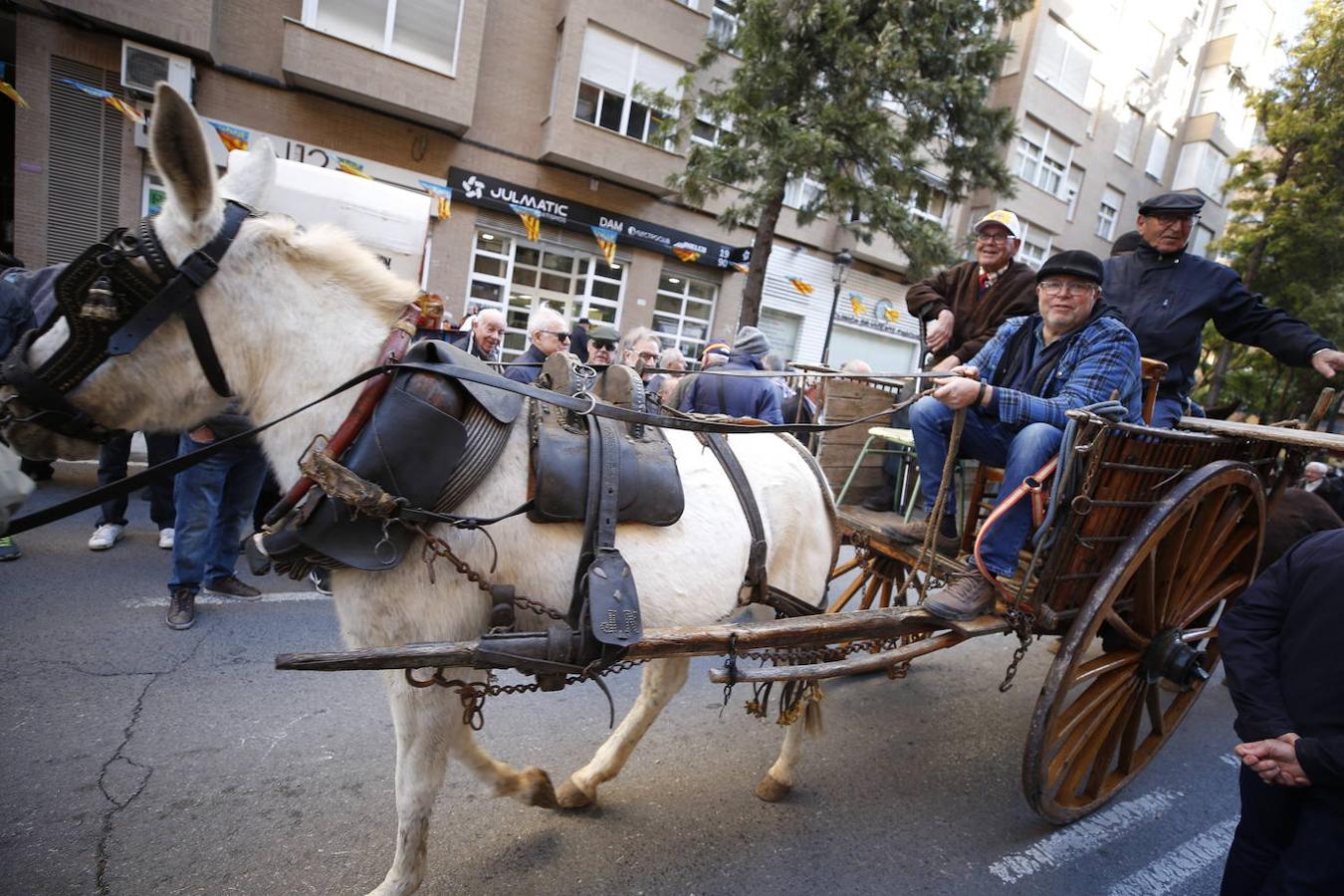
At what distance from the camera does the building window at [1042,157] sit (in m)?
18.6

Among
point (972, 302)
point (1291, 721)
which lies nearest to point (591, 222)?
point (972, 302)

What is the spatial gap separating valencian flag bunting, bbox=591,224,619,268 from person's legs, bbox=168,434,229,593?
10.2 metres

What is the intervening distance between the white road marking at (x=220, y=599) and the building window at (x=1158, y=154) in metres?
28.6

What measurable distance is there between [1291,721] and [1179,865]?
1200 mm

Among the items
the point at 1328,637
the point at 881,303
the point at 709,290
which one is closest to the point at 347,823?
the point at 1328,637

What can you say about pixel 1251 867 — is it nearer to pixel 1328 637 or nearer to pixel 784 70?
pixel 1328 637

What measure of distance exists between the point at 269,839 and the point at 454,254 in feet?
36.8

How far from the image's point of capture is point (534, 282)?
1323cm

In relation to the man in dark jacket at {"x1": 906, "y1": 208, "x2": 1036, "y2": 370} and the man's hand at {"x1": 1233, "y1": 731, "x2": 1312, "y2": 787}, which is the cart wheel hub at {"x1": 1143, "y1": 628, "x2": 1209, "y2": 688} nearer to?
the man's hand at {"x1": 1233, "y1": 731, "x2": 1312, "y2": 787}

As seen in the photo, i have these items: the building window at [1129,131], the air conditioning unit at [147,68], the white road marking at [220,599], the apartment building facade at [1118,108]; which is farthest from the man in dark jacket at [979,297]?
the building window at [1129,131]

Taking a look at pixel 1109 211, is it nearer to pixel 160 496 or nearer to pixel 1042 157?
pixel 1042 157

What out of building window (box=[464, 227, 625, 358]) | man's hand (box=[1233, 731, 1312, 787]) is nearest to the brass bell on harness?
man's hand (box=[1233, 731, 1312, 787])

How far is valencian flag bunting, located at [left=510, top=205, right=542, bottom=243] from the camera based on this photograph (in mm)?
12120

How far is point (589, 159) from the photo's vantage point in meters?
12.2
